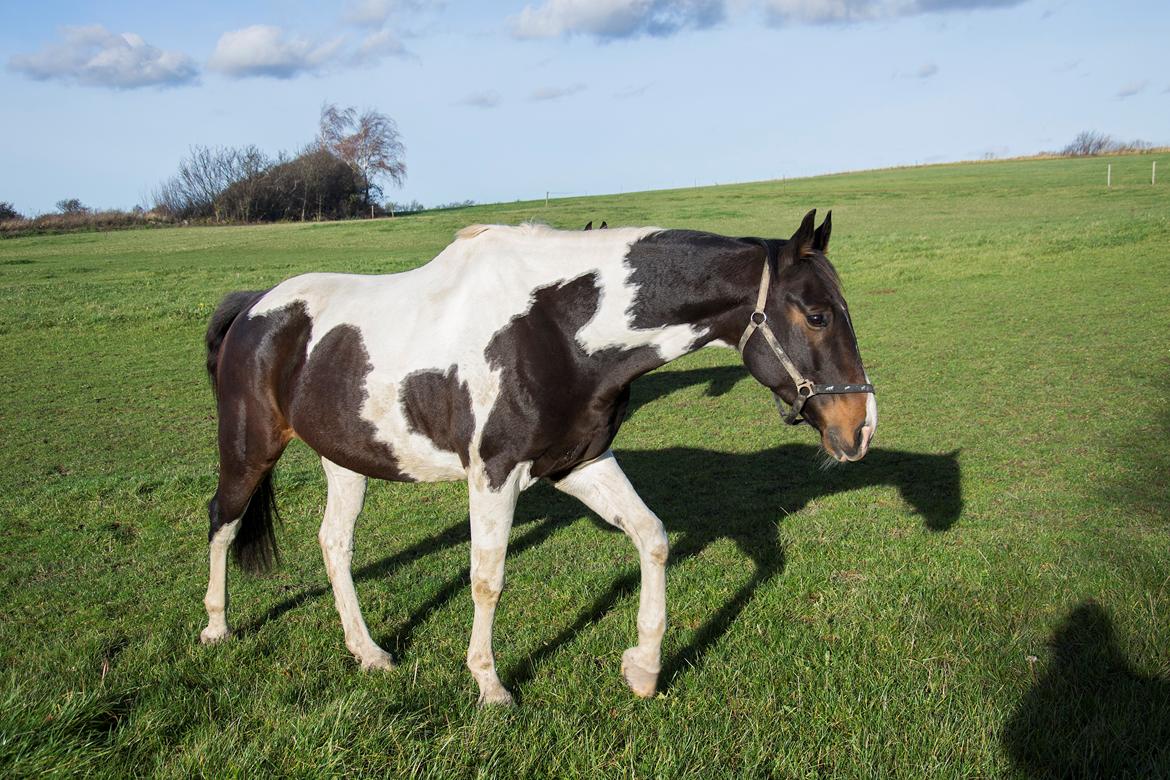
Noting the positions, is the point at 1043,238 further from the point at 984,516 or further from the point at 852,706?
the point at 852,706

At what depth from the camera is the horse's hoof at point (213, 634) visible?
4.91m

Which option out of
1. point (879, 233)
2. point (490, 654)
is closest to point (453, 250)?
point (490, 654)

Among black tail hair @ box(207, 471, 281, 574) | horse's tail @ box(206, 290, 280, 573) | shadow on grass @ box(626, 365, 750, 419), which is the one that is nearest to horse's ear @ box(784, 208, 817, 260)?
horse's tail @ box(206, 290, 280, 573)

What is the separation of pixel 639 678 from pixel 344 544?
2.00 m

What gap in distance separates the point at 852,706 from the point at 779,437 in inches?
262

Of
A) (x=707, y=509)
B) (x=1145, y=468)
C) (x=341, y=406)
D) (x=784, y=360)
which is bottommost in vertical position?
(x=1145, y=468)

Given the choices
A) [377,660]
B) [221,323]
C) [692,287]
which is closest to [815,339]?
[692,287]

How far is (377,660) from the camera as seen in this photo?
4535mm

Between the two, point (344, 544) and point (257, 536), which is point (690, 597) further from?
point (257, 536)

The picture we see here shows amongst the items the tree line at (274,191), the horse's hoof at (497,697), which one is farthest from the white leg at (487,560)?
the tree line at (274,191)

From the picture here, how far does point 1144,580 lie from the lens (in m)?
5.00

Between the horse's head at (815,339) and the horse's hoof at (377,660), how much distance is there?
251 cm

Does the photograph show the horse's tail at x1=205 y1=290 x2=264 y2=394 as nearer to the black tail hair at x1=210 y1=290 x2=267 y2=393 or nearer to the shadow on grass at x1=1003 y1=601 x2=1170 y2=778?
the black tail hair at x1=210 y1=290 x2=267 y2=393

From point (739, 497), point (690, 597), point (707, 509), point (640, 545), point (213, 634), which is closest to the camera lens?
point (640, 545)
